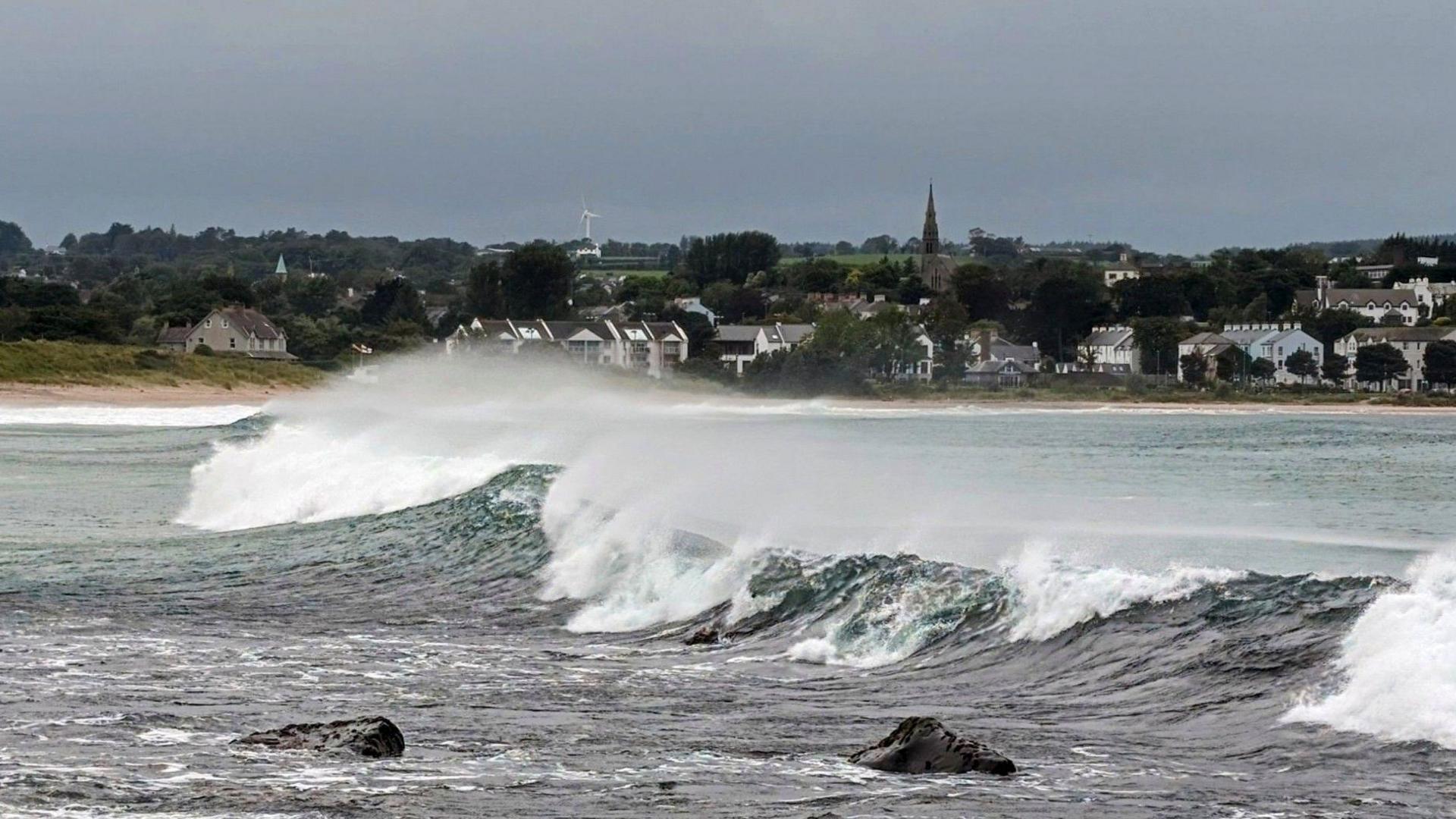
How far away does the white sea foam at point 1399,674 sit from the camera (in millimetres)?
13023

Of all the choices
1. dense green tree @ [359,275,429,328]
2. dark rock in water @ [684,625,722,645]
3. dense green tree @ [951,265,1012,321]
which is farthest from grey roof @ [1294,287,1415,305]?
dark rock in water @ [684,625,722,645]

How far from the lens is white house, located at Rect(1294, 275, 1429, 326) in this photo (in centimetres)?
18475

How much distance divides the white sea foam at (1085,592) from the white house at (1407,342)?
130m

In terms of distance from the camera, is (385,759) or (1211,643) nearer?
(385,759)

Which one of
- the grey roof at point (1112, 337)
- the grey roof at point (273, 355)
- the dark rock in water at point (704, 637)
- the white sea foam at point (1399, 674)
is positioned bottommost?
the grey roof at point (273, 355)

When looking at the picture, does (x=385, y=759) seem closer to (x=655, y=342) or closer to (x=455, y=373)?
Result: (x=455, y=373)

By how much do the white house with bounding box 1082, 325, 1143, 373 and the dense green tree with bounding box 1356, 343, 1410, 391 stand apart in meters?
17.2

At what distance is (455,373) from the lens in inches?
5020

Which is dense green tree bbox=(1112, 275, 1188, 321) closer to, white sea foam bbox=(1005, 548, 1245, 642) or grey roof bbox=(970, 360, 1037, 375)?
grey roof bbox=(970, 360, 1037, 375)

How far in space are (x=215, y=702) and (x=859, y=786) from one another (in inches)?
225

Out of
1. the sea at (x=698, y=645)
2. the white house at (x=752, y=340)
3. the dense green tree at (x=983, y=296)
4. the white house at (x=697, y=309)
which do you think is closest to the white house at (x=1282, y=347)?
the white house at (x=752, y=340)

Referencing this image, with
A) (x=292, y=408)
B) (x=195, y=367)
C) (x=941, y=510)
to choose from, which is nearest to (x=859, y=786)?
(x=941, y=510)

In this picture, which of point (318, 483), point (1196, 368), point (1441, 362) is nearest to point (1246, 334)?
point (1196, 368)

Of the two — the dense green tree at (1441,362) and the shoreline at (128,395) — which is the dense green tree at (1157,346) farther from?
the shoreline at (128,395)
